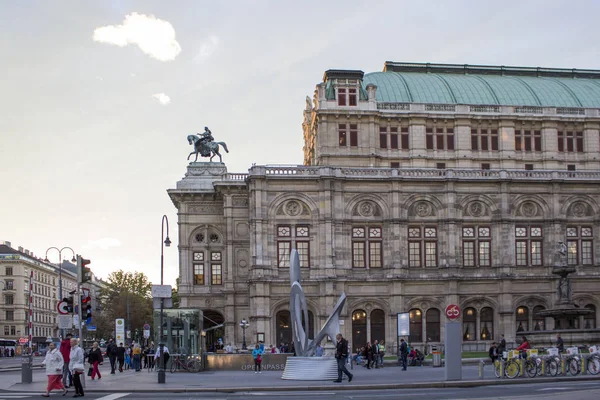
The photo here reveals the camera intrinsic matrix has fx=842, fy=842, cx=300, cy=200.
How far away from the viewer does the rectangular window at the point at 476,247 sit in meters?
76.9

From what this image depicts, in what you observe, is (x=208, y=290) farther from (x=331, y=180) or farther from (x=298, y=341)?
(x=298, y=341)

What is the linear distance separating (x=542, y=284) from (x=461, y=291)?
7.67m

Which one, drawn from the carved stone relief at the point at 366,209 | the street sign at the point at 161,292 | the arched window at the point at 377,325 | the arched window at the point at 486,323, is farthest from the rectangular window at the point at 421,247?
the street sign at the point at 161,292

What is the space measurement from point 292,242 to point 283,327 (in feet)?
24.9

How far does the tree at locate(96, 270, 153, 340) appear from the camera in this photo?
123 meters

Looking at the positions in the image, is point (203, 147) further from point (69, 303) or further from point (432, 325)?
point (69, 303)

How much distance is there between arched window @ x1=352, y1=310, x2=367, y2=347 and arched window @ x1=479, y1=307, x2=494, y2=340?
35.3ft

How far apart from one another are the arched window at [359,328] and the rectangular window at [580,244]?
19991mm

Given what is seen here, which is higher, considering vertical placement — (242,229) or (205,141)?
(205,141)

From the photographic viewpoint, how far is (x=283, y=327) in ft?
245

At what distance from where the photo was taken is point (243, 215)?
78.8m

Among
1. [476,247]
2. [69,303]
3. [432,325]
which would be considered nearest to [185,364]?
[69,303]

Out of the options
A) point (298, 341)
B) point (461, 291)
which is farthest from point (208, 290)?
point (298, 341)

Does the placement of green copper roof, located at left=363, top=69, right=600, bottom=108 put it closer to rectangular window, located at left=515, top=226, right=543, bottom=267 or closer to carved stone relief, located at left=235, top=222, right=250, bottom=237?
rectangular window, located at left=515, top=226, right=543, bottom=267
